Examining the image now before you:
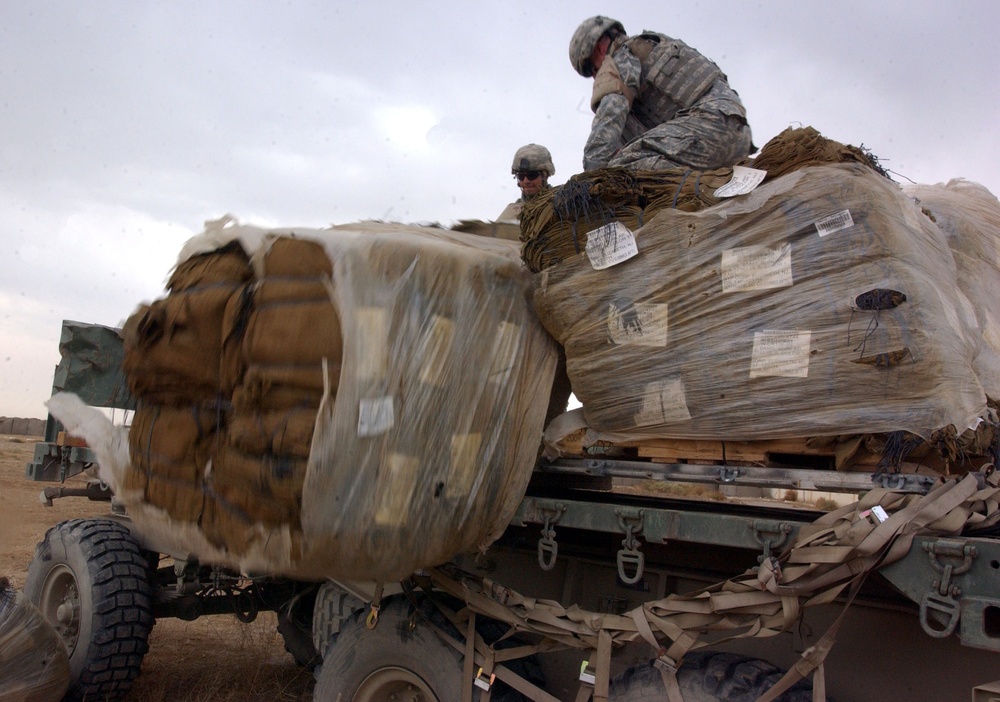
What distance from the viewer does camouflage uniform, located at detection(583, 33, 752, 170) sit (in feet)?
12.3

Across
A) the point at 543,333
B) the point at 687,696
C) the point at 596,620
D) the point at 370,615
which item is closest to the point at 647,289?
the point at 543,333

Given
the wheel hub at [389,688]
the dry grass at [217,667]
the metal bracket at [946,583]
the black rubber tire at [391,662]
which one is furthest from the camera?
the dry grass at [217,667]

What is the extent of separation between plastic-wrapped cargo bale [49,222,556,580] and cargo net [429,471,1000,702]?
652 millimetres

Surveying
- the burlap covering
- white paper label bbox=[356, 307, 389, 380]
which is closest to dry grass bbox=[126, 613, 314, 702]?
the burlap covering

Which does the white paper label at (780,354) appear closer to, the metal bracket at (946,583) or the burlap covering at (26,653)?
the metal bracket at (946,583)

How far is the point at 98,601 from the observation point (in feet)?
16.4

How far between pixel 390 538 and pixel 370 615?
102cm

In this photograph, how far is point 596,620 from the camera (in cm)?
310

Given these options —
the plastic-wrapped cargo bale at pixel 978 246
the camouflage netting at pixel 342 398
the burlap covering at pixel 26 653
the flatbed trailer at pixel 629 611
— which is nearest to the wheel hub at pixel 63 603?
the flatbed trailer at pixel 629 611

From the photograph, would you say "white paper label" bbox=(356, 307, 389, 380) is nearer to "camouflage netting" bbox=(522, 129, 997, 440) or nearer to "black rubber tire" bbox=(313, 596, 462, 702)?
"camouflage netting" bbox=(522, 129, 997, 440)

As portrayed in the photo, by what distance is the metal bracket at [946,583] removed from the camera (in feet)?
7.52

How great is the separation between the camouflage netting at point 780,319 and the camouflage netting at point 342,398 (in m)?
0.36

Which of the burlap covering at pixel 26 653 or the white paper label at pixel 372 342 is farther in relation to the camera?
the burlap covering at pixel 26 653

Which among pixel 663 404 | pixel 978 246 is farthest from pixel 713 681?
pixel 978 246
